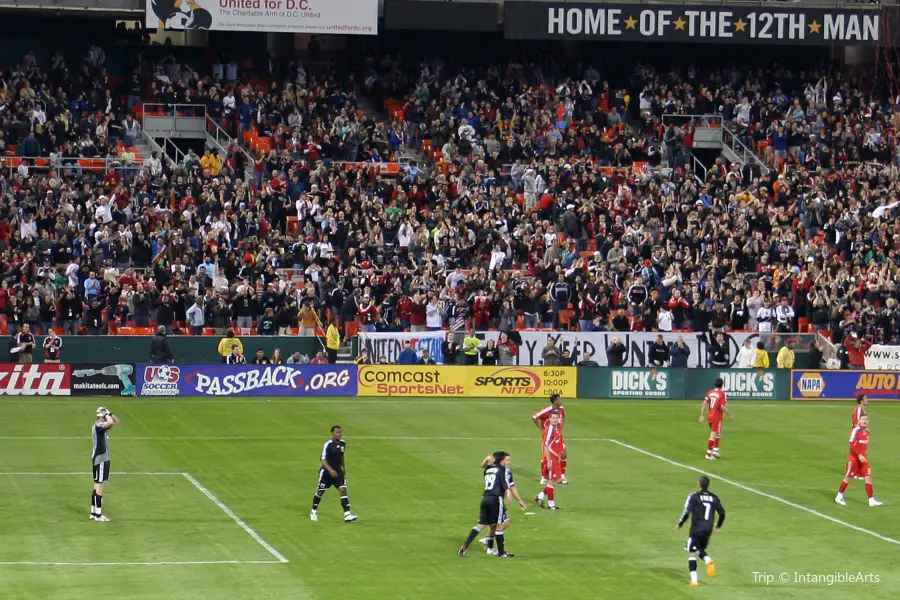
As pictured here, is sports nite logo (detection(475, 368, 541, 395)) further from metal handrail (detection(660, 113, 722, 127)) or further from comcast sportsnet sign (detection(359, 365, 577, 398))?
metal handrail (detection(660, 113, 722, 127))

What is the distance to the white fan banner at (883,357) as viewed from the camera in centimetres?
5047

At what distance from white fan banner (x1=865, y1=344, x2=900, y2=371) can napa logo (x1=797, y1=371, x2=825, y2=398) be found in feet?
6.76

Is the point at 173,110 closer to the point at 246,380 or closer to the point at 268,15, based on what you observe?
the point at 268,15

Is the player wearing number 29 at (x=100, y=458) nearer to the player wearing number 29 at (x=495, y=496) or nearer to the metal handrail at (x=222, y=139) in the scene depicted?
the player wearing number 29 at (x=495, y=496)

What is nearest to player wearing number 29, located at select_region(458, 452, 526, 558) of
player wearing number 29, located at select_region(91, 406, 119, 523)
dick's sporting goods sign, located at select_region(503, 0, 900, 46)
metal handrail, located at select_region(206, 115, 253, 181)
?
player wearing number 29, located at select_region(91, 406, 119, 523)

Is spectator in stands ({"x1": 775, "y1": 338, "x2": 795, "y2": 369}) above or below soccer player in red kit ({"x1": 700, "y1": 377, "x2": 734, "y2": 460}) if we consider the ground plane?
above

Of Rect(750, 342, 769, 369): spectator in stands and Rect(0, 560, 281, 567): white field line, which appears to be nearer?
Rect(0, 560, 281, 567): white field line

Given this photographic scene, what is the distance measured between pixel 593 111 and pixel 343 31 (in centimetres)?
1123

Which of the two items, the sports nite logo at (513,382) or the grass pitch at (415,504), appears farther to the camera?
the sports nite logo at (513,382)

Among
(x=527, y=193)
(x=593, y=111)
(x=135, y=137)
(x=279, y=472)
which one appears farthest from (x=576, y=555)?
A: (x=593, y=111)

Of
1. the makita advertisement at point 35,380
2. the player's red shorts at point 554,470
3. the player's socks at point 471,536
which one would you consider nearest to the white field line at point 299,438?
the makita advertisement at point 35,380

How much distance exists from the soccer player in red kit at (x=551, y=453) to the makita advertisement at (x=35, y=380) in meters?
19.6

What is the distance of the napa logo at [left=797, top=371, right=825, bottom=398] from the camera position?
49.6 metres

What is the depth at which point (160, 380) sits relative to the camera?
46.7 meters
